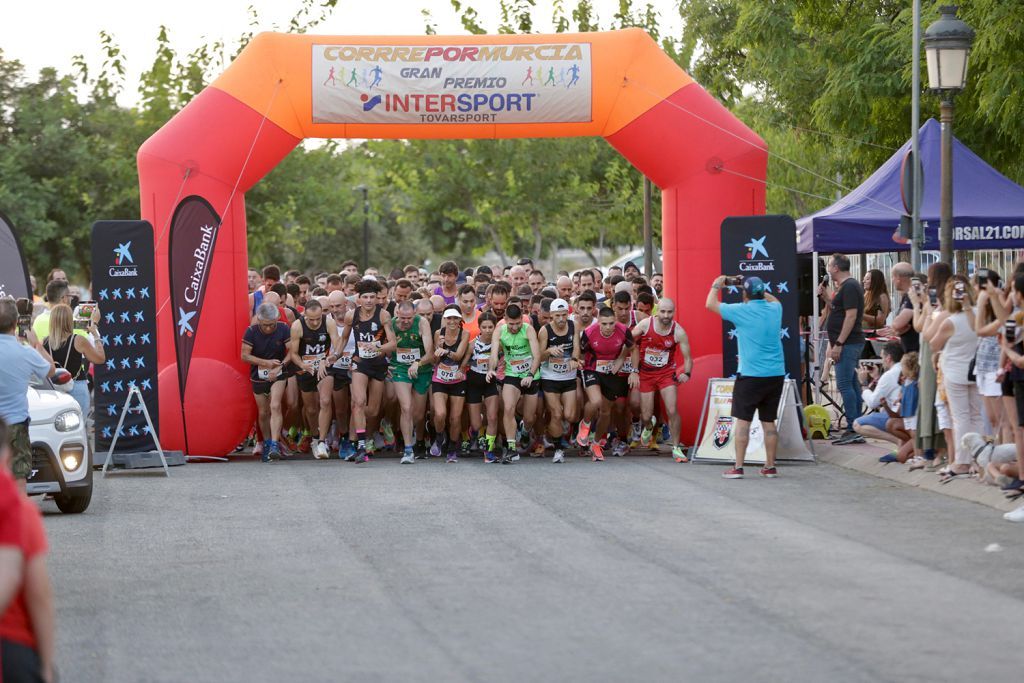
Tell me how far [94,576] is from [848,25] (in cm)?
1864

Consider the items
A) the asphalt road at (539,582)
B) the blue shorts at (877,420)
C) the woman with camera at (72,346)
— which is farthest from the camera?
the blue shorts at (877,420)

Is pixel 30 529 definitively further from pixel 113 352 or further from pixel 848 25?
pixel 848 25

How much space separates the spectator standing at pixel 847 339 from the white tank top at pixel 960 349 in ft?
11.3

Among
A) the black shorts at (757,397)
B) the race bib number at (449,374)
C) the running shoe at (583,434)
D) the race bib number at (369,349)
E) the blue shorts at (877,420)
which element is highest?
the race bib number at (369,349)

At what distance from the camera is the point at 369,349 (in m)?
16.1

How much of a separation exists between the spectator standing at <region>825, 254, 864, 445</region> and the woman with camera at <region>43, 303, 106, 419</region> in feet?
25.2

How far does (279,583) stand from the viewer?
29.5ft

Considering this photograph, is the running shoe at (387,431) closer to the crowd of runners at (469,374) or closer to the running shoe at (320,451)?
the crowd of runners at (469,374)

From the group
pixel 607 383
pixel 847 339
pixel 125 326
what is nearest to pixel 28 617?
pixel 125 326

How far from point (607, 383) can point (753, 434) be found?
1.65 meters

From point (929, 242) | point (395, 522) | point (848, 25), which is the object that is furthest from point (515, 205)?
point (395, 522)

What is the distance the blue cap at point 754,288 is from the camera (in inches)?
563

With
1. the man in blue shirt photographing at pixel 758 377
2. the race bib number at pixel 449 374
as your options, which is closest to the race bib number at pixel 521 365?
the race bib number at pixel 449 374

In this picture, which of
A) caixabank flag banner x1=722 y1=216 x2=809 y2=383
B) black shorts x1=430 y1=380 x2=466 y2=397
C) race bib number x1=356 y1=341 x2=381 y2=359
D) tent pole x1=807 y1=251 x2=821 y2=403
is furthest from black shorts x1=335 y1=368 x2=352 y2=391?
tent pole x1=807 y1=251 x2=821 y2=403
